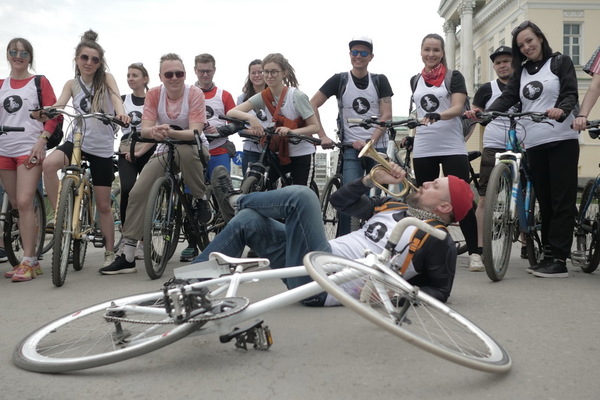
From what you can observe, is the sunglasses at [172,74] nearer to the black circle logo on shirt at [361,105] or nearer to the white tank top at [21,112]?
the white tank top at [21,112]

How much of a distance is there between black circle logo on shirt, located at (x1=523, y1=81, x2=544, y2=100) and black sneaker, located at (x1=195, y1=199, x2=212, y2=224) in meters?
3.15

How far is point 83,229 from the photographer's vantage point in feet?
21.3

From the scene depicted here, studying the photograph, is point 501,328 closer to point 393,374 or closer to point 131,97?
point 393,374

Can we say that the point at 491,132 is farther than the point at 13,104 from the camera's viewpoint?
Yes

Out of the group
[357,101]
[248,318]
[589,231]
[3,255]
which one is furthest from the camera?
[3,255]

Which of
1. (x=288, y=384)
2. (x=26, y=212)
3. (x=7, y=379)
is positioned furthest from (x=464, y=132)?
(x=7, y=379)

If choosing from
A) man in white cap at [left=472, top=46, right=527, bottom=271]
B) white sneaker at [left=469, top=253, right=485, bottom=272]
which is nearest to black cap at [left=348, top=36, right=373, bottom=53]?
man in white cap at [left=472, top=46, right=527, bottom=271]

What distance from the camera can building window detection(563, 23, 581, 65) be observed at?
41656mm

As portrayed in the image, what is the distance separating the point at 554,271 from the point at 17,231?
5142mm

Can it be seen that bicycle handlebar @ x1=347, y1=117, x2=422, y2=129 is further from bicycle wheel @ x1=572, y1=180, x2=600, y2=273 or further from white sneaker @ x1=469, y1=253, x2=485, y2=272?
bicycle wheel @ x1=572, y1=180, x2=600, y2=273

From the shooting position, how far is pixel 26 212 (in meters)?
6.48

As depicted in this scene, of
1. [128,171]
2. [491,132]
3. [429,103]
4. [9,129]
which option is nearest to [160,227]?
[128,171]

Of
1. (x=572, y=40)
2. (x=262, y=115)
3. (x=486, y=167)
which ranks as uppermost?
(x=572, y=40)

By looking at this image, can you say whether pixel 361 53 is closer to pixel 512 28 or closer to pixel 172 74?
pixel 172 74
